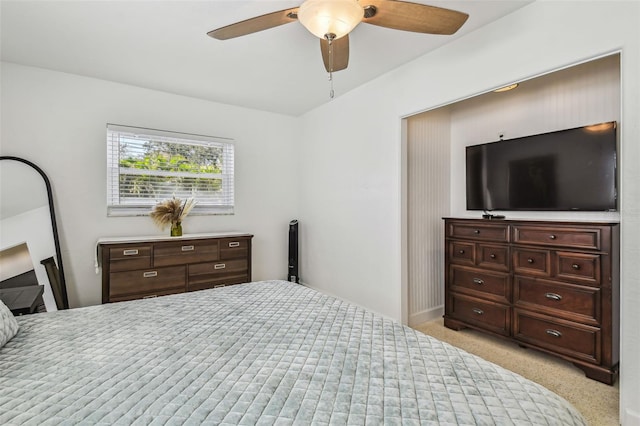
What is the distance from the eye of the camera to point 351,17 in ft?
5.15

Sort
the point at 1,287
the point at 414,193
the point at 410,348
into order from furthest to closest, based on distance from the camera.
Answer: the point at 414,193, the point at 1,287, the point at 410,348

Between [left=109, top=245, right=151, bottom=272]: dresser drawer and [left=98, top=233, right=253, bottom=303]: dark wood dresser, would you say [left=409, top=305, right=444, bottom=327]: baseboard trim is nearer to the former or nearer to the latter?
[left=98, top=233, right=253, bottom=303]: dark wood dresser

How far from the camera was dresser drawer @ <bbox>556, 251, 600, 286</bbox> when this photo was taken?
221cm

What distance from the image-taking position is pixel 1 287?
108 inches

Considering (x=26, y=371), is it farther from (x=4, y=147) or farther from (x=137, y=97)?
(x=137, y=97)

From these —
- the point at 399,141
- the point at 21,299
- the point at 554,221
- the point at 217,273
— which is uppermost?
the point at 399,141

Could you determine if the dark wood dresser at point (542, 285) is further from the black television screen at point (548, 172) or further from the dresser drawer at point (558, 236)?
the black television screen at point (548, 172)

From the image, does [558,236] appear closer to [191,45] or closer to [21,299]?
[191,45]

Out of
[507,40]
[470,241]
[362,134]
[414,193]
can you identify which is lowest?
[470,241]

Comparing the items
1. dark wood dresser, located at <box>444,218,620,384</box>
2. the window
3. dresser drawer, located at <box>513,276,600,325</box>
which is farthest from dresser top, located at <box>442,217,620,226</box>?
the window

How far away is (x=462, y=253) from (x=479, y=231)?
28cm

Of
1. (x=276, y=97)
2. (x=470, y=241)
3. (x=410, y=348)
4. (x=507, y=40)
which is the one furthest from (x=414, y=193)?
(x=410, y=348)

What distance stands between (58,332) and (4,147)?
2.64m

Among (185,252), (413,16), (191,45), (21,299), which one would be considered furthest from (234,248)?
(413,16)
